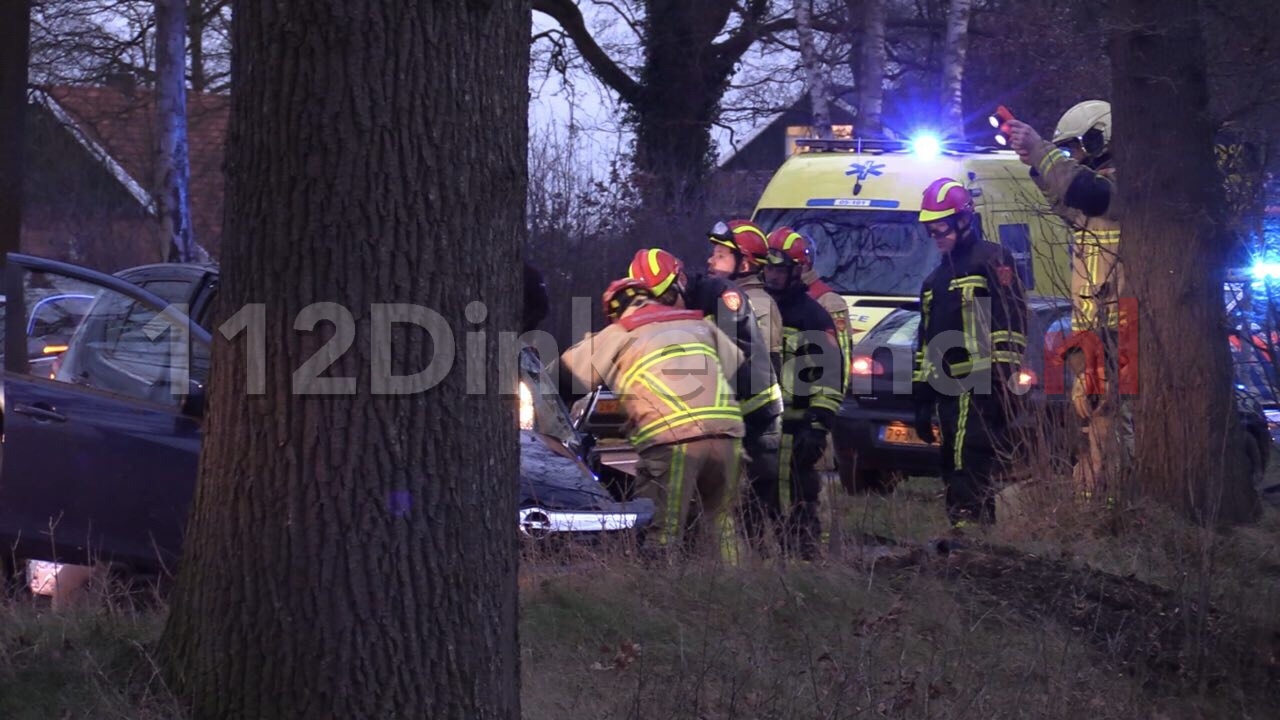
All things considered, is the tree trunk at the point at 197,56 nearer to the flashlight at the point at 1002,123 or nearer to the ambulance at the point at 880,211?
the ambulance at the point at 880,211

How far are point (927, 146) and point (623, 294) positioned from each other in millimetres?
5817

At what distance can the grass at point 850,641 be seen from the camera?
13.8 ft

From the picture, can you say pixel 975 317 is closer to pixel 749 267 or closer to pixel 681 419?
pixel 749 267

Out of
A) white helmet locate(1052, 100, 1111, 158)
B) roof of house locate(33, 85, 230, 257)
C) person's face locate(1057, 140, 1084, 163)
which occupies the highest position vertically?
roof of house locate(33, 85, 230, 257)

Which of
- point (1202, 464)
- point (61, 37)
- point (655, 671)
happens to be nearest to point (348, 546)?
point (655, 671)

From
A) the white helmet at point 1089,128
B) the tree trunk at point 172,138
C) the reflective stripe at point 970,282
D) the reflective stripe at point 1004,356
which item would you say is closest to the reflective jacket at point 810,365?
the reflective stripe at point 970,282

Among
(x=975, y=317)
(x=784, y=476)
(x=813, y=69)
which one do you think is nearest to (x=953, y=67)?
(x=813, y=69)

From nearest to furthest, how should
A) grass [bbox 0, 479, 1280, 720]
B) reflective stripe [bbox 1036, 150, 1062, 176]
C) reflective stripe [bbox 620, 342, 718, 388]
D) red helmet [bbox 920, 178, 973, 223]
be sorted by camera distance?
grass [bbox 0, 479, 1280, 720] < reflective stripe [bbox 620, 342, 718, 388] < red helmet [bbox 920, 178, 973, 223] < reflective stripe [bbox 1036, 150, 1062, 176]

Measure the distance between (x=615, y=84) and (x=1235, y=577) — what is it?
50.1ft

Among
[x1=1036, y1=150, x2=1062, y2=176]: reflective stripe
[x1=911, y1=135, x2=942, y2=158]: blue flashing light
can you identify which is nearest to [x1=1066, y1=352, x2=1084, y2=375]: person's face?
[x1=1036, y1=150, x2=1062, y2=176]: reflective stripe

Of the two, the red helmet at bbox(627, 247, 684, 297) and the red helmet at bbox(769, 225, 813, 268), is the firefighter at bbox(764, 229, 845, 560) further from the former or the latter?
the red helmet at bbox(627, 247, 684, 297)

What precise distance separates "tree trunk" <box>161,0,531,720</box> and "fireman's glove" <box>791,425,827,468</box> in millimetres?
3993

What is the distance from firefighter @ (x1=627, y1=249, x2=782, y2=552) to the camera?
22.1 ft

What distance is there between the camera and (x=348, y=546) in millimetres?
3281
